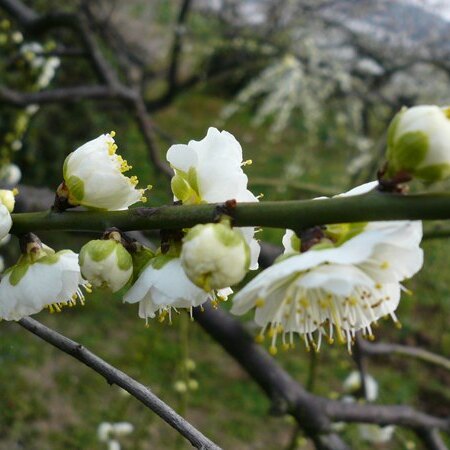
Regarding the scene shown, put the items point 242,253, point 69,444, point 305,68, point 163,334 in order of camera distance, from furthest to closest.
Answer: point 305,68 < point 163,334 < point 69,444 < point 242,253

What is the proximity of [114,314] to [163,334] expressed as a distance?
0.36 m

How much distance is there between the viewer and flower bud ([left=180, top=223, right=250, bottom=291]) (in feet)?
1.90

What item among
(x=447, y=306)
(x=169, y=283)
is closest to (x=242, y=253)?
(x=169, y=283)

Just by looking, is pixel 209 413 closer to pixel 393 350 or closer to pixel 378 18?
pixel 393 350

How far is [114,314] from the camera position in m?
4.07

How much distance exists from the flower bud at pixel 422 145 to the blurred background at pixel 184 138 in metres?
1.23

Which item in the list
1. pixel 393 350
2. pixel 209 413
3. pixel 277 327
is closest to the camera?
pixel 277 327

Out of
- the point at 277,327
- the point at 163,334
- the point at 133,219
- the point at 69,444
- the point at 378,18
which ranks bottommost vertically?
the point at 163,334

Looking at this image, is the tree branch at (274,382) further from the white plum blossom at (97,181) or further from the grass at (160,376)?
the white plum blossom at (97,181)

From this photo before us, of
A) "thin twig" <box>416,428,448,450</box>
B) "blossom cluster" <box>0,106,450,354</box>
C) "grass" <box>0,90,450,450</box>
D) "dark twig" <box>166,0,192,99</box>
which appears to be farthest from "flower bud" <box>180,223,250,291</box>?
"dark twig" <box>166,0,192,99</box>

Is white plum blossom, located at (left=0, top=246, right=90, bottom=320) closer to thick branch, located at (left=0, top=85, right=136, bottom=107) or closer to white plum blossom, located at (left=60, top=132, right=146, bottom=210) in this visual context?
white plum blossom, located at (left=60, top=132, right=146, bottom=210)

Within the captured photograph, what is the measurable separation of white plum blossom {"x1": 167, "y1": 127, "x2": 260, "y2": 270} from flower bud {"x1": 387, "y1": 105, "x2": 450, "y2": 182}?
179 mm

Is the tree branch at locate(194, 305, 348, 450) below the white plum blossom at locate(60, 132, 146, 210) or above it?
below

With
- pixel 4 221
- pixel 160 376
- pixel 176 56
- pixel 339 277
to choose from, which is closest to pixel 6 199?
pixel 4 221
